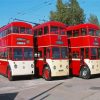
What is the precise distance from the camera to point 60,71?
78.1ft

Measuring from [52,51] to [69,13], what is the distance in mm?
18498

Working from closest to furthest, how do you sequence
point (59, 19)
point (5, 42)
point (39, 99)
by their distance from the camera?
point (39, 99)
point (5, 42)
point (59, 19)

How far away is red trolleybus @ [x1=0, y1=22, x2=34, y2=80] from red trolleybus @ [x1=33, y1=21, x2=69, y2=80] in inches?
39.2

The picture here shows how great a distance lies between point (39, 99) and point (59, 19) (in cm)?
2745

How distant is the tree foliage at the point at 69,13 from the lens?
4125 centimetres

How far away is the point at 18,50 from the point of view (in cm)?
2362

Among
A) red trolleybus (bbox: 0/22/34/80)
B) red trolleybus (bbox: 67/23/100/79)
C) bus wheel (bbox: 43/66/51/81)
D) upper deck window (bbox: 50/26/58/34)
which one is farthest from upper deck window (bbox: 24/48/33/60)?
red trolleybus (bbox: 67/23/100/79)

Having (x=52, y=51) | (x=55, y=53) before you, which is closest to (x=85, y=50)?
(x=55, y=53)

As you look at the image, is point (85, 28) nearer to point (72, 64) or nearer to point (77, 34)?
point (77, 34)

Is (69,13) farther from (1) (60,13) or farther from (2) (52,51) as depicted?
(2) (52,51)

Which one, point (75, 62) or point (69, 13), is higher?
point (69, 13)

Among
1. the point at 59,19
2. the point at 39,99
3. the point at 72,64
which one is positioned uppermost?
the point at 59,19

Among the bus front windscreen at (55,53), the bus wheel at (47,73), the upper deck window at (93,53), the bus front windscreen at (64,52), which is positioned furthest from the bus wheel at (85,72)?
the bus wheel at (47,73)

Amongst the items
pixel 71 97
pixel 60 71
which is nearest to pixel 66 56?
pixel 60 71
